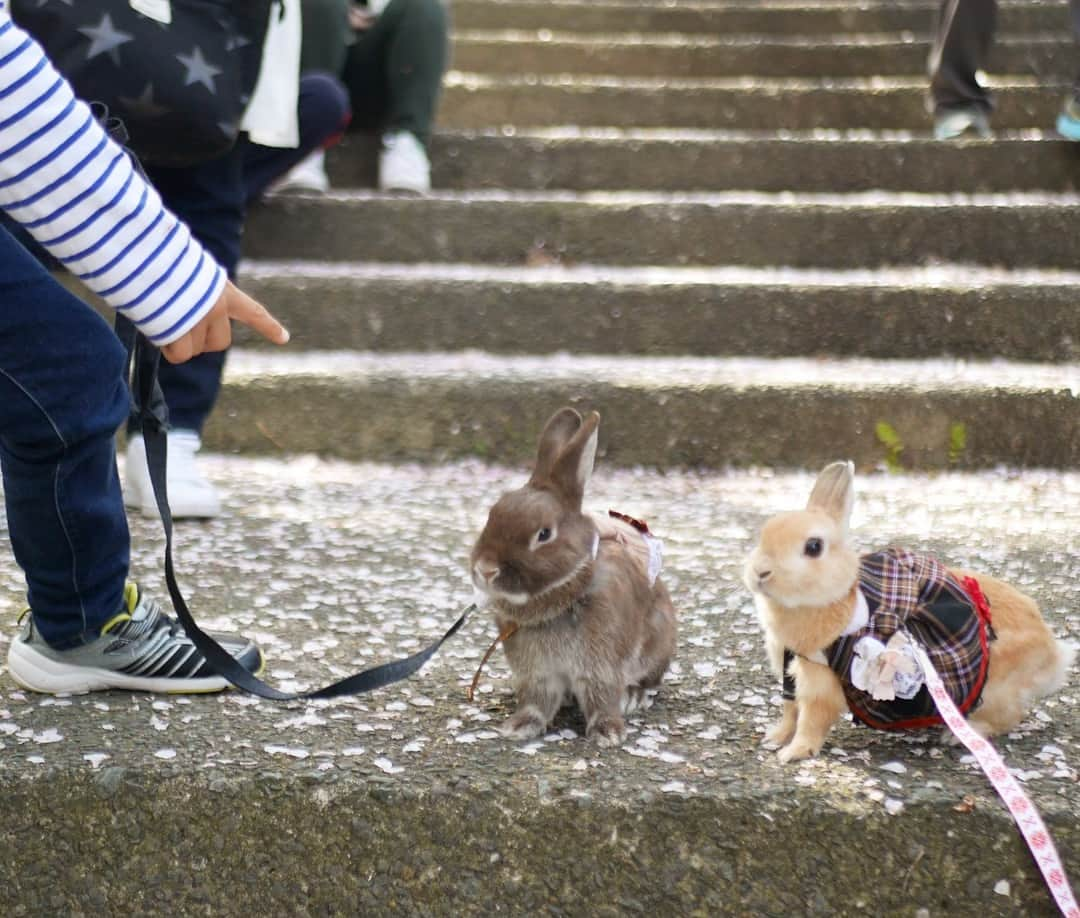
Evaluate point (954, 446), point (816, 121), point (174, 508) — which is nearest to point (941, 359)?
point (954, 446)

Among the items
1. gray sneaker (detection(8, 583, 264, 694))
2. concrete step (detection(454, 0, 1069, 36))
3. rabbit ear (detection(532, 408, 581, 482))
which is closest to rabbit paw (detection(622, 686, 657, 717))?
rabbit ear (detection(532, 408, 581, 482))

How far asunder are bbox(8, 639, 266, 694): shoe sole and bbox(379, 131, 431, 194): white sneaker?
2.40 metres

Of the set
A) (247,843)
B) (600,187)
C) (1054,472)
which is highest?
(600,187)

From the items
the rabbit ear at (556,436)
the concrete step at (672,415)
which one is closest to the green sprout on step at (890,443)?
the concrete step at (672,415)

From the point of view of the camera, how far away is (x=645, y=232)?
366 cm

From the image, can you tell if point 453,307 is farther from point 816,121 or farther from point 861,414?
point 816,121

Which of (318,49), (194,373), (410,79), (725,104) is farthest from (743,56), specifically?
(194,373)

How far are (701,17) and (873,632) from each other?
14.4ft

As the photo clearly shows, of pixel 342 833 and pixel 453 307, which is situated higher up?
pixel 453 307

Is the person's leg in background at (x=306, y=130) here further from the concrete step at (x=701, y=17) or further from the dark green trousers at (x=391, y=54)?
the concrete step at (x=701, y=17)

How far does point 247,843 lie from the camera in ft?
4.82

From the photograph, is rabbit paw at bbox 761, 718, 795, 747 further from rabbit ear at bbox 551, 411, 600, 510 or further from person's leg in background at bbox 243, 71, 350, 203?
person's leg in background at bbox 243, 71, 350, 203

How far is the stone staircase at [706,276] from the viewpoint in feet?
9.73

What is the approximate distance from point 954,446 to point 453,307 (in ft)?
4.25
